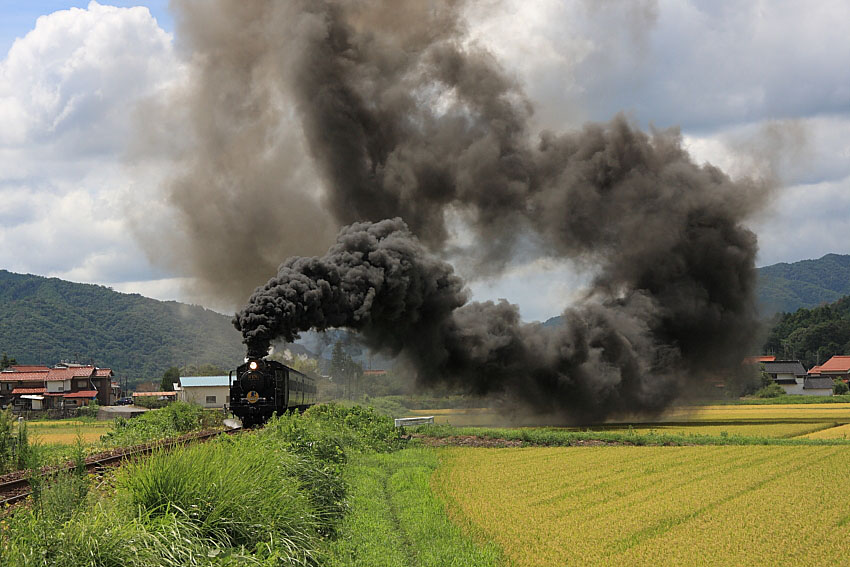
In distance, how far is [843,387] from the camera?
95.2 m

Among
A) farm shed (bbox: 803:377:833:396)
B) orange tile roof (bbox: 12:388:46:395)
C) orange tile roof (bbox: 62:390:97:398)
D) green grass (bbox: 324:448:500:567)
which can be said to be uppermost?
orange tile roof (bbox: 12:388:46:395)

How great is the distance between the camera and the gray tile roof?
103 metres

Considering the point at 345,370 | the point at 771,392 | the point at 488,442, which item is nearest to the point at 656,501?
the point at 488,442

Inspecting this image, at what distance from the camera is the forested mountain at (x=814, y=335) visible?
13438 cm

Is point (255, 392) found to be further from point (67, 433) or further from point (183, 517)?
point (67, 433)

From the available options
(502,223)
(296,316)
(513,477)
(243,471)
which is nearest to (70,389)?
(502,223)

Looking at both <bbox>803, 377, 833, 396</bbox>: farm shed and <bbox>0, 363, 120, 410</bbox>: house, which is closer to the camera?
<bbox>0, 363, 120, 410</bbox>: house

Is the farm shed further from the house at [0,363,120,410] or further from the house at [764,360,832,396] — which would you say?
the house at [0,363,120,410]

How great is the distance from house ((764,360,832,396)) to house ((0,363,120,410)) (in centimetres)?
8688

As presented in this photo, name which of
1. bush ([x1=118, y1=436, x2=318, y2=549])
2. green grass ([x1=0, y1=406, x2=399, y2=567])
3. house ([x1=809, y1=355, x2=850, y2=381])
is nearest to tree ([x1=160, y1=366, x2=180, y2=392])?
house ([x1=809, y1=355, x2=850, y2=381])

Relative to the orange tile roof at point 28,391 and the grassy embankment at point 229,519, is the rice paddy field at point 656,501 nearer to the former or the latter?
the grassy embankment at point 229,519

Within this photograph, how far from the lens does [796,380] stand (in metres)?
108

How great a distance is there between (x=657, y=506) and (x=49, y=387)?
282 feet

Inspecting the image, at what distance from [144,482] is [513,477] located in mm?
13658
